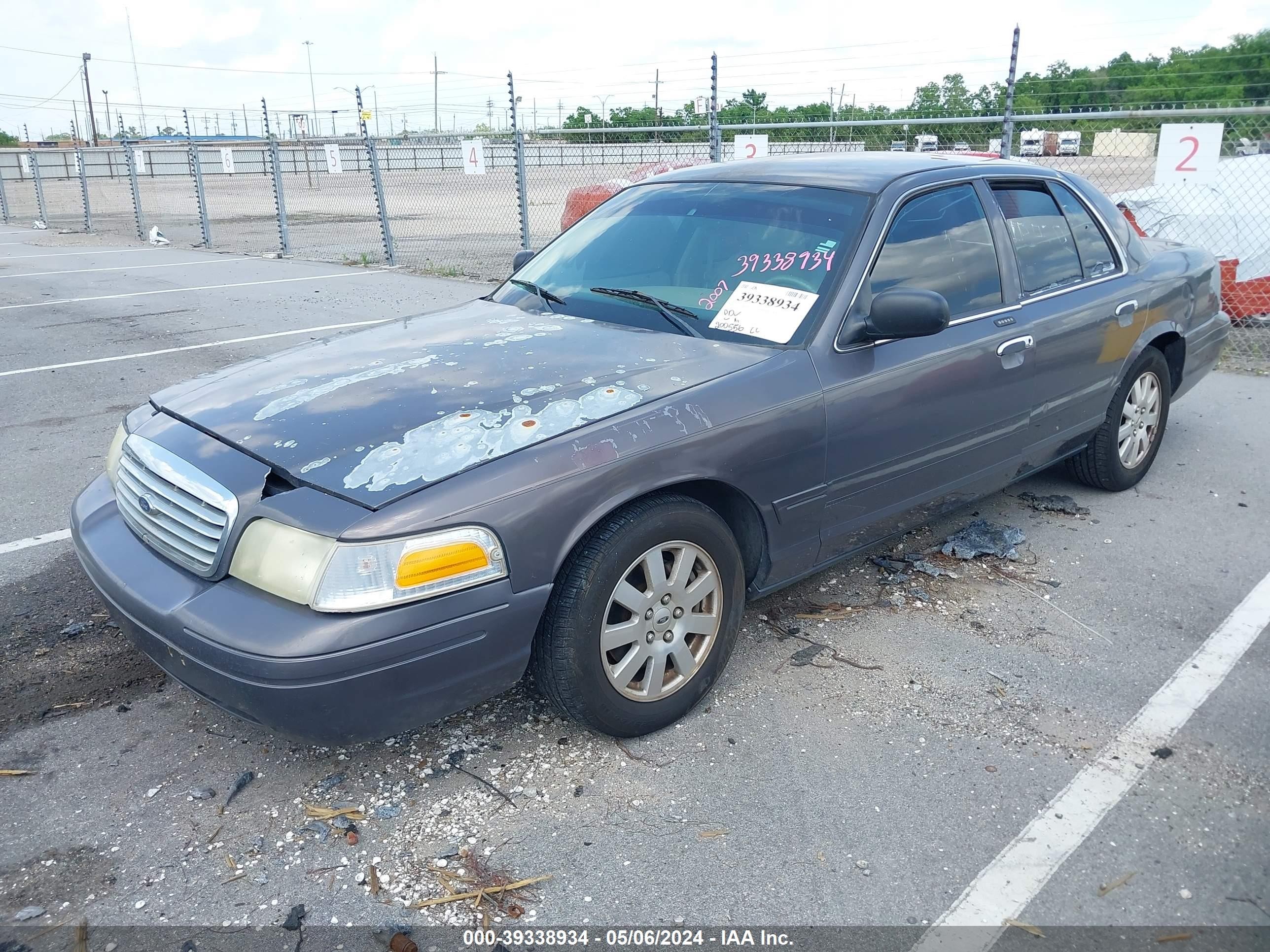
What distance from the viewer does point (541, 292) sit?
4.03m

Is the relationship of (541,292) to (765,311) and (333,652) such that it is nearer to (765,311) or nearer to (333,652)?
(765,311)

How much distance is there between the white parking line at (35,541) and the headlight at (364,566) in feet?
8.13

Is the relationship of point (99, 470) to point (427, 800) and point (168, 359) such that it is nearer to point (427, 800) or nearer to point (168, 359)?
point (168, 359)

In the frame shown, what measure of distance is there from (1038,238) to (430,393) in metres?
2.82

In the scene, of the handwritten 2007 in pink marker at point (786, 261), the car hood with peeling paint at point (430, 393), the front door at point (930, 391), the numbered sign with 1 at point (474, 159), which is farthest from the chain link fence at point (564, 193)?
the car hood with peeling paint at point (430, 393)

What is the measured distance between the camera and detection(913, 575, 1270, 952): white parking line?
2332mm

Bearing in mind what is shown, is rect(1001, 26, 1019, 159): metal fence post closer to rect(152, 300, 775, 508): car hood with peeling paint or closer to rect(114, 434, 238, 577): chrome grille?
rect(152, 300, 775, 508): car hood with peeling paint

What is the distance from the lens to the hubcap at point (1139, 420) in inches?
193

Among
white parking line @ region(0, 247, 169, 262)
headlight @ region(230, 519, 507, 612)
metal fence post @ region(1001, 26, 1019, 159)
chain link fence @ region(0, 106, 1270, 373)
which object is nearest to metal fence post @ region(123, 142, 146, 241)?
chain link fence @ region(0, 106, 1270, 373)

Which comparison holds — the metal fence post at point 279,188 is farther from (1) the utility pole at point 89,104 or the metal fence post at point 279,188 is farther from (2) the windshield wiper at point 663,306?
(1) the utility pole at point 89,104

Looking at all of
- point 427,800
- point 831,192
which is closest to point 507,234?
point 831,192

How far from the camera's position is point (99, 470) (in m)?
5.44

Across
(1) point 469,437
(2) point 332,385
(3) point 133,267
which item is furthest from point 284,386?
(3) point 133,267

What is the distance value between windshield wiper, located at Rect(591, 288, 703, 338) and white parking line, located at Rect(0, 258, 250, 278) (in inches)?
536
